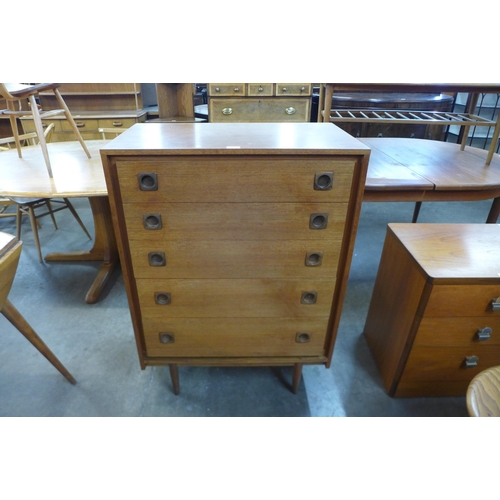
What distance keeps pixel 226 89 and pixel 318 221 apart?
273 cm

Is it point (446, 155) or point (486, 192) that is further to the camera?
point (446, 155)

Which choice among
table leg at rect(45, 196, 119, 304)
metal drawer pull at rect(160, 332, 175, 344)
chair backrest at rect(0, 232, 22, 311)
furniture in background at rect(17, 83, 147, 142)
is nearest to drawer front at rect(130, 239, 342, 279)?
metal drawer pull at rect(160, 332, 175, 344)

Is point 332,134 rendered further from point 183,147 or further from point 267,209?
point 183,147

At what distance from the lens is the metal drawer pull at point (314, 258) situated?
1044 mm

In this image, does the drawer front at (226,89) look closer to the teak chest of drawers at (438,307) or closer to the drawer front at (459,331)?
the teak chest of drawers at (438,307)

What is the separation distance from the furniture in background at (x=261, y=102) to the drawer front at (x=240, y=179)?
269 cm

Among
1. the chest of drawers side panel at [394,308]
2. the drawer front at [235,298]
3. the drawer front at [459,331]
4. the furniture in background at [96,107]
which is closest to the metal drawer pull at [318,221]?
the drawer front at [235,298]

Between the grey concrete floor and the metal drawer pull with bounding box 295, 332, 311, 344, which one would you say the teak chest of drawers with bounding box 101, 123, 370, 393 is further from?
the grey concrete floor

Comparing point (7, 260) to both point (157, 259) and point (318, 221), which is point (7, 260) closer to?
point (157, 259)

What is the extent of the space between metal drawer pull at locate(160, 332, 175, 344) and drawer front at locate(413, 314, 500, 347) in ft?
2.97

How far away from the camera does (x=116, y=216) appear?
938mm

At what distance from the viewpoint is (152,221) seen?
0.97 metres
